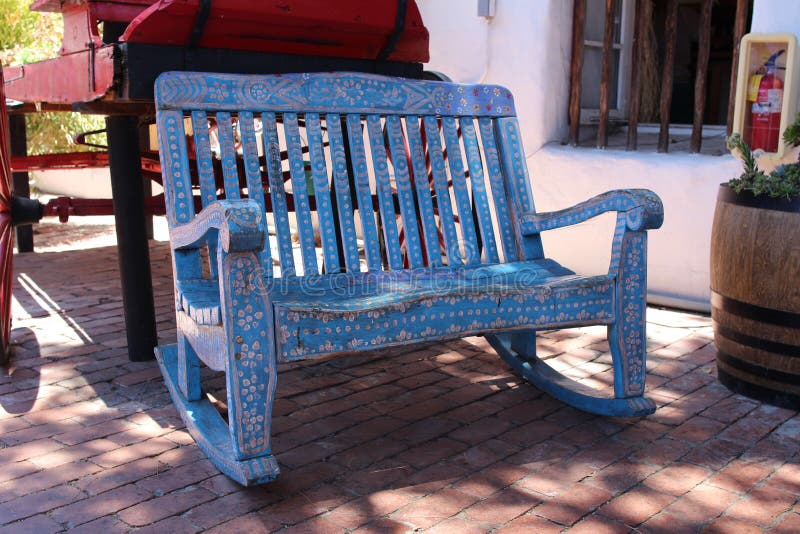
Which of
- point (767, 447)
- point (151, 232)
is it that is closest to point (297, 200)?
point (767, 447)

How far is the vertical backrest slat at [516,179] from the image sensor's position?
10.1ft

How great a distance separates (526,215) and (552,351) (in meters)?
0.84

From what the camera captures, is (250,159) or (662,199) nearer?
(250,159)

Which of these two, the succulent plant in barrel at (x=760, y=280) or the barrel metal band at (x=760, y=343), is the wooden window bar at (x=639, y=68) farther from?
the barrel metal band at (x=760, y=343)

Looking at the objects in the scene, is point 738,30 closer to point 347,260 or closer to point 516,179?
point 516,179

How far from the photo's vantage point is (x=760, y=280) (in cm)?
281

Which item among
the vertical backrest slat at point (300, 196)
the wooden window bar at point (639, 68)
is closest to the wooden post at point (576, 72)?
the wooden window bar at point (639, 68)

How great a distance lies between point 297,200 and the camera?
2826 millimetres

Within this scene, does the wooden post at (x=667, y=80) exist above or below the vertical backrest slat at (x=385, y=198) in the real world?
above

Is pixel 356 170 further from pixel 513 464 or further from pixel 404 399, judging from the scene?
pixel 513 464

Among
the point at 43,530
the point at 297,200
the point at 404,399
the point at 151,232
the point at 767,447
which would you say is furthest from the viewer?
the point at 151,232

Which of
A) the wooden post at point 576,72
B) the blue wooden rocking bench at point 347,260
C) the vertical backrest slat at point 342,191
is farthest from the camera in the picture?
the wooden post at point 576,72

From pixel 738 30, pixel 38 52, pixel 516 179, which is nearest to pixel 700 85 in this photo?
pixel 738 30

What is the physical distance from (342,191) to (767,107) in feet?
6.99
